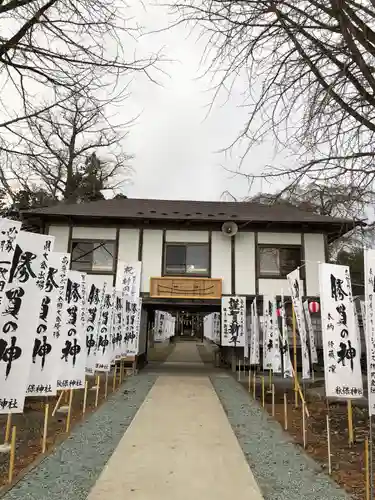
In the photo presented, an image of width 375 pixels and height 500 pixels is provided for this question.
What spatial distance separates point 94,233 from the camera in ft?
53.5

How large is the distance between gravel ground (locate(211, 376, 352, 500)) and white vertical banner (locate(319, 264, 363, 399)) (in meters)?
1.25

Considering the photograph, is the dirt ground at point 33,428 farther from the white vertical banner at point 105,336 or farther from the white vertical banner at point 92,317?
the white vertical banner at point 92,317

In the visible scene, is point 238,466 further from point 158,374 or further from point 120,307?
point 158,374

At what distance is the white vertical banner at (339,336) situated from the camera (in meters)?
6.76

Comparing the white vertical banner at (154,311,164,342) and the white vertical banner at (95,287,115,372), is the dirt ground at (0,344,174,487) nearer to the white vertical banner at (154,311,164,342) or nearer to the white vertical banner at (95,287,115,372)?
the white vertical banner at (95,287,115,372)

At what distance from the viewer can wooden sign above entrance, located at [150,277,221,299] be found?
15562mm

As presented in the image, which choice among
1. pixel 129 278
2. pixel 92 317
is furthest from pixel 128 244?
pixel 92 317

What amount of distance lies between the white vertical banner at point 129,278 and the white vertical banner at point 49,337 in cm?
626

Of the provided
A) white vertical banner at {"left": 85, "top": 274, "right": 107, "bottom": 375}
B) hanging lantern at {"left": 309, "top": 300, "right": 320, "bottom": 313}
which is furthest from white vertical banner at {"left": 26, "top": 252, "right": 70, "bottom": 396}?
hanging lantern at {"left": 309, "top": 300, "right": 320, "bottom": 313}

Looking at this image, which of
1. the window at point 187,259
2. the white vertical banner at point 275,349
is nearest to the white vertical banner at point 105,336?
the window at point 187,259

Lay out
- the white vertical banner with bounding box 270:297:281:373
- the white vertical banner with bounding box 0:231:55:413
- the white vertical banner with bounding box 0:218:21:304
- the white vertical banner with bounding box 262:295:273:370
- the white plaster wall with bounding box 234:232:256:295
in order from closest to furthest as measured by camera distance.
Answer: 1. the white vertical banner with bounding box 0:218:21:304
2. the white vertical banner with bounding box 0:231:55:413
3. the white vertical banner with bounding box 270:297:281:373
4. the white vertical banner with bounding box 262:295:273:370
5. the white plaster wall with bounding box 234:232:256:295

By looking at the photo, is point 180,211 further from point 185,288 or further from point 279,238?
point 279,238

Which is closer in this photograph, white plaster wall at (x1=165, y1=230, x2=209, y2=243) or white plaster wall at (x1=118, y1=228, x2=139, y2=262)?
white plaster wall at (x1=118, y1=228, x2=139, y2=262)

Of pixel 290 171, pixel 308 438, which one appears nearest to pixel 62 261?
pixel 290 171
